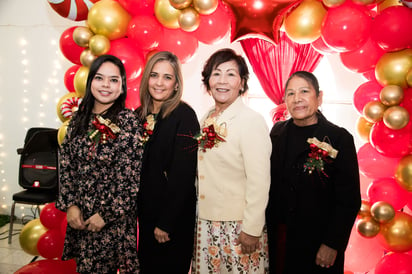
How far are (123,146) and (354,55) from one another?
1831 mm

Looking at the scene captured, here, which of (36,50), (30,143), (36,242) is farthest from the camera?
(36,50)

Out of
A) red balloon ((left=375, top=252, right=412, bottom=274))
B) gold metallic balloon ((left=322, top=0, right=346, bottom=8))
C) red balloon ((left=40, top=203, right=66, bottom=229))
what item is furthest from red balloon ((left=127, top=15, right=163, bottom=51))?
red balloon ((left=375, top=252, right=412, bottom=274))

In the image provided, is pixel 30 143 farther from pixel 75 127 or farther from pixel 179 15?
pixel 179 15

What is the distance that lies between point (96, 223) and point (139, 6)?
1.70m

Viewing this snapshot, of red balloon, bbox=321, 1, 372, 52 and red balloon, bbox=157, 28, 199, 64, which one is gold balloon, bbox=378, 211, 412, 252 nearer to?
red balloon, bbox=321, 1, 372, 52

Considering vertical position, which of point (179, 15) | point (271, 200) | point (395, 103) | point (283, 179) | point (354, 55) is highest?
point (179, 15)

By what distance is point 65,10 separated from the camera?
2381mm

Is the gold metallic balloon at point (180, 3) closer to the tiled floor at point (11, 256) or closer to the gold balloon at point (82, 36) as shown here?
the gold balloon at point (82, 36)

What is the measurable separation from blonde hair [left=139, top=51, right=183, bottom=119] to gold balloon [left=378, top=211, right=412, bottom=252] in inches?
70.8

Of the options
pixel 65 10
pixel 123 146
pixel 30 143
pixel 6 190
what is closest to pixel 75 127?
pixel 123 146

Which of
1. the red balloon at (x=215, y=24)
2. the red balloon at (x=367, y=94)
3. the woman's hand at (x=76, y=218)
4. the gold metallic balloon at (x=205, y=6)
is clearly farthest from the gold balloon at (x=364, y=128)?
the woman's hand at (x=76, y=218)

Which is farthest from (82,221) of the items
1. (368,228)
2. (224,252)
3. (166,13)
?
(368,228)

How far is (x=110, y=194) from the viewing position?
66.9 inches

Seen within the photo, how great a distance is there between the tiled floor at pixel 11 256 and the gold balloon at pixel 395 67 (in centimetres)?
376
